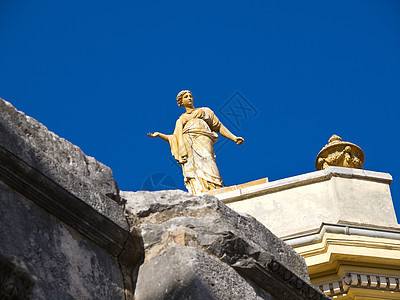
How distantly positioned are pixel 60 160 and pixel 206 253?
0.53 meters

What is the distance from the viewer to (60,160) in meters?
2.76

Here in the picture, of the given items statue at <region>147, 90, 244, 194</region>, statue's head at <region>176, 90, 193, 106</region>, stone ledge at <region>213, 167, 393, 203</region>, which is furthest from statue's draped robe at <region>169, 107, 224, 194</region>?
stone ledge at <region>213, 167, 393, 203</region>

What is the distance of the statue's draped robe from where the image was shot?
10.8 metres

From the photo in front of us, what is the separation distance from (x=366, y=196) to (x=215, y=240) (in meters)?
6.43

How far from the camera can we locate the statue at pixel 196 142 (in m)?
10.8

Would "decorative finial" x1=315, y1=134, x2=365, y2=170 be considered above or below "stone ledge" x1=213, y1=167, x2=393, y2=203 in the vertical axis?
above

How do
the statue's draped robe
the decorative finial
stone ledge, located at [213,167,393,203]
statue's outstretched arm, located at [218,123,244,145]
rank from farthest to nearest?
statue's outstretched arm, located at [218,123,244,145]
the statue's draped robe
the decorative finial
stone ledge, located at [213,167,393,203]

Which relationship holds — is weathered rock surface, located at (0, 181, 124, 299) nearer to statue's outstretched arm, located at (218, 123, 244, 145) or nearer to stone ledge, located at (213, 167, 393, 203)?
stone ledge, located at (213, 167, 393, 203)

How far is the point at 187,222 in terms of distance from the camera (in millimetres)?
2988

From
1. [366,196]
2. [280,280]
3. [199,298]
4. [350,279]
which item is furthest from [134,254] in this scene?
[366,196]

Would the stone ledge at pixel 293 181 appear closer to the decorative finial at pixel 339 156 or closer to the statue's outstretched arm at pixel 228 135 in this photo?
the decorative finial at pixel 339 156

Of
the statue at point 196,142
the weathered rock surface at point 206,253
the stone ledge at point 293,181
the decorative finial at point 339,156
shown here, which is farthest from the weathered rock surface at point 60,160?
the statue at point 196,142

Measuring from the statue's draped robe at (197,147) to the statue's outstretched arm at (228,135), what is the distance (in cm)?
8

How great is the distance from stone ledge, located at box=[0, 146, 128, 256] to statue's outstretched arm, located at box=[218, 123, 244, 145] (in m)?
9.11
